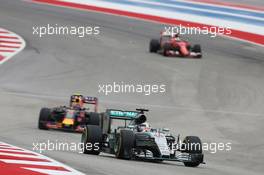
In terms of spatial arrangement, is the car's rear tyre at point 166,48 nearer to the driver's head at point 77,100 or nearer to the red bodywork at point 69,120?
the driver's head at point 77,100

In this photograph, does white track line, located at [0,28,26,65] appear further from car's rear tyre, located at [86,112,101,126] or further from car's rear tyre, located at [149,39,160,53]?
car's rear tyre, located at [86,112,101,126]

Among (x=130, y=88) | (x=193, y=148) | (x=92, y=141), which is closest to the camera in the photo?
(x=193, y=148)

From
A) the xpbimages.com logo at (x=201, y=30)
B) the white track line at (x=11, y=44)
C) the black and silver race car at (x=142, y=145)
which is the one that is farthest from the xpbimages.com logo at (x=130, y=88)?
the xpbimages.com logo at (x=201, y=30)

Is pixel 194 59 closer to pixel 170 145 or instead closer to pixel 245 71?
pixel 245 71

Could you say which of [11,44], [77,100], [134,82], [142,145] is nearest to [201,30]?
[11,44]

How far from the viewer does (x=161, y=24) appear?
43.1 metres

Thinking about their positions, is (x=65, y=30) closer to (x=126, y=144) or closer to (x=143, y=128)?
(x=143, y=128)

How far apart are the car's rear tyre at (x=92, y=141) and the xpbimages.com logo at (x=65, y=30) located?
2271 centimetres

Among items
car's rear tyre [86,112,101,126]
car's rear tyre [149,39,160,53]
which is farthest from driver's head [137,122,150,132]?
car's rear tyre [149,39,160,53]

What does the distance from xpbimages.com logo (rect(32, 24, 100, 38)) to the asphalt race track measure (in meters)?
0.50

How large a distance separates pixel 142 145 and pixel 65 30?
80.1ft

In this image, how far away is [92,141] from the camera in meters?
16.7

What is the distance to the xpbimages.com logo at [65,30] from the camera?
3950 cm

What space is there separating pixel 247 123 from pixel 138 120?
6.71m
